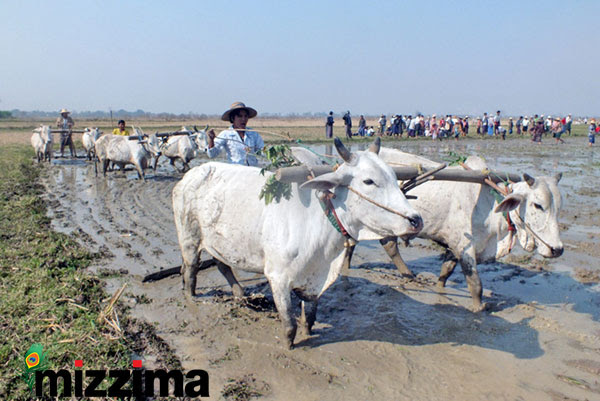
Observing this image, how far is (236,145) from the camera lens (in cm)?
584

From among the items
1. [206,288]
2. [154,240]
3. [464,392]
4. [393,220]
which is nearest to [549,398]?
[464,392]

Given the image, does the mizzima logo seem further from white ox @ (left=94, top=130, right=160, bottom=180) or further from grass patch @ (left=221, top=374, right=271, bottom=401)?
white ox @ (left=94, top=130, right=160, bottom=180)

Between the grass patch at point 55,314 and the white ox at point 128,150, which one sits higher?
the white ox at point 128,150

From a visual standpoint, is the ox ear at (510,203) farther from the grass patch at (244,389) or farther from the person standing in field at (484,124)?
the person standing in field at (484,124)

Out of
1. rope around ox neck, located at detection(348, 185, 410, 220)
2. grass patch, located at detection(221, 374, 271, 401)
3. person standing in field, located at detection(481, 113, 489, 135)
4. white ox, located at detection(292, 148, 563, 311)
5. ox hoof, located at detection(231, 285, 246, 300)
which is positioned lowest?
grass patch, located at detection(221, 374, 271, 401)

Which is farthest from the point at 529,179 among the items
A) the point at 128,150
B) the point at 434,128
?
the point at 434,128

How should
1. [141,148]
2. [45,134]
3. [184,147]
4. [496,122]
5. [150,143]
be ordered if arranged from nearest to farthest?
[141,148] < [150,143] < [184,147] < [45,134] < [496,122]

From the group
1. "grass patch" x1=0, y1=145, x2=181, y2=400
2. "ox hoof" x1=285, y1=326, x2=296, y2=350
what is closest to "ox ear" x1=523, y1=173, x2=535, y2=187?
"ox hoof" x1=285, y1=326, x2=296, y2=350

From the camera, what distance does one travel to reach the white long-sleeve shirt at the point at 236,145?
5648 mm

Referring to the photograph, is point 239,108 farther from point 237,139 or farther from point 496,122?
point 496,122

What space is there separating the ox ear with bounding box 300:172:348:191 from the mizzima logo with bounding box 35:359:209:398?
5.90ft

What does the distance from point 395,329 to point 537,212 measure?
6.20ft

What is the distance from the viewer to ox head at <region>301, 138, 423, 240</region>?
11.5 feet

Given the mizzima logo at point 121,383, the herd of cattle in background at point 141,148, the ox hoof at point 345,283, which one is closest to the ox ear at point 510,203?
the ox hoof at point 345,283
